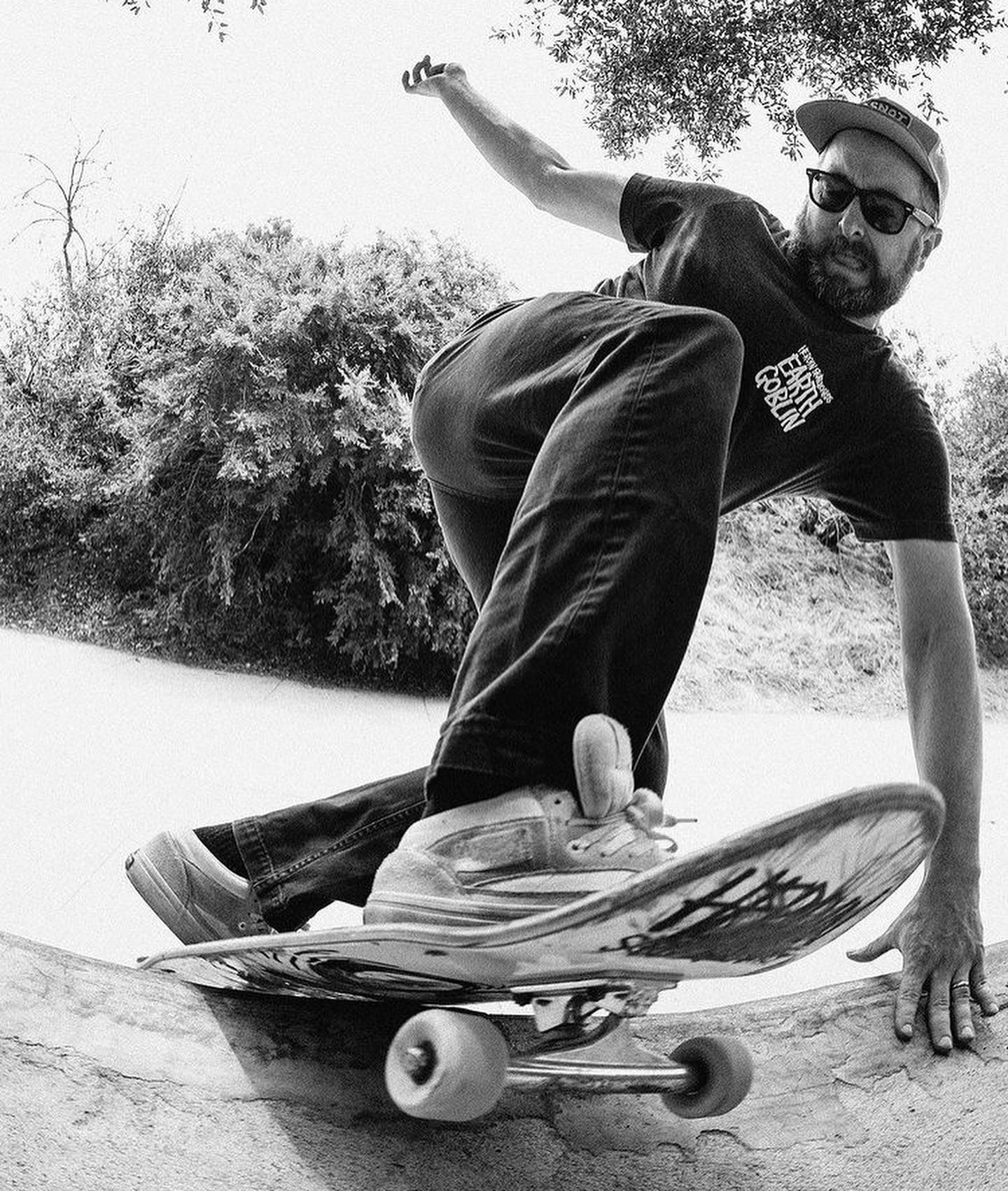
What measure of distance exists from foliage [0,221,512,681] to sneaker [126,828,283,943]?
9.57 feet

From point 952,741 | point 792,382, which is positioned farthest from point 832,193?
point 952,741

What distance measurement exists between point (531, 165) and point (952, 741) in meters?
0.94

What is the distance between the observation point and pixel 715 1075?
3.49 feet

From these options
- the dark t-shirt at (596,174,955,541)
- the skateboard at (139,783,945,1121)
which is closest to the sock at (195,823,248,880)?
the skateboard at (139,783,945,1121)

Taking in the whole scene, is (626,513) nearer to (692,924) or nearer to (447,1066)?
(692,924)

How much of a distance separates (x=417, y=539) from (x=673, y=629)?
3401 mm

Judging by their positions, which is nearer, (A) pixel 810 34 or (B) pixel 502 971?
(B) pixel 502 971

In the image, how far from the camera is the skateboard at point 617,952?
77 cm

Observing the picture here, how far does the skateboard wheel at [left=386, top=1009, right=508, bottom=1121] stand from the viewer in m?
0.85

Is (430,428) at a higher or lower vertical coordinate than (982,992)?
higher

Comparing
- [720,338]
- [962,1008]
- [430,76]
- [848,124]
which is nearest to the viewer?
[720,338]

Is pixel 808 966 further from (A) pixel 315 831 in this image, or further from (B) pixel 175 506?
(B) pixel 175 506

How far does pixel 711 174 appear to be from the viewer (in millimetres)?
4848

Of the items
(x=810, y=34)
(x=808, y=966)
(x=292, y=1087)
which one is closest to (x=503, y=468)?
(x=292, y=1087)
